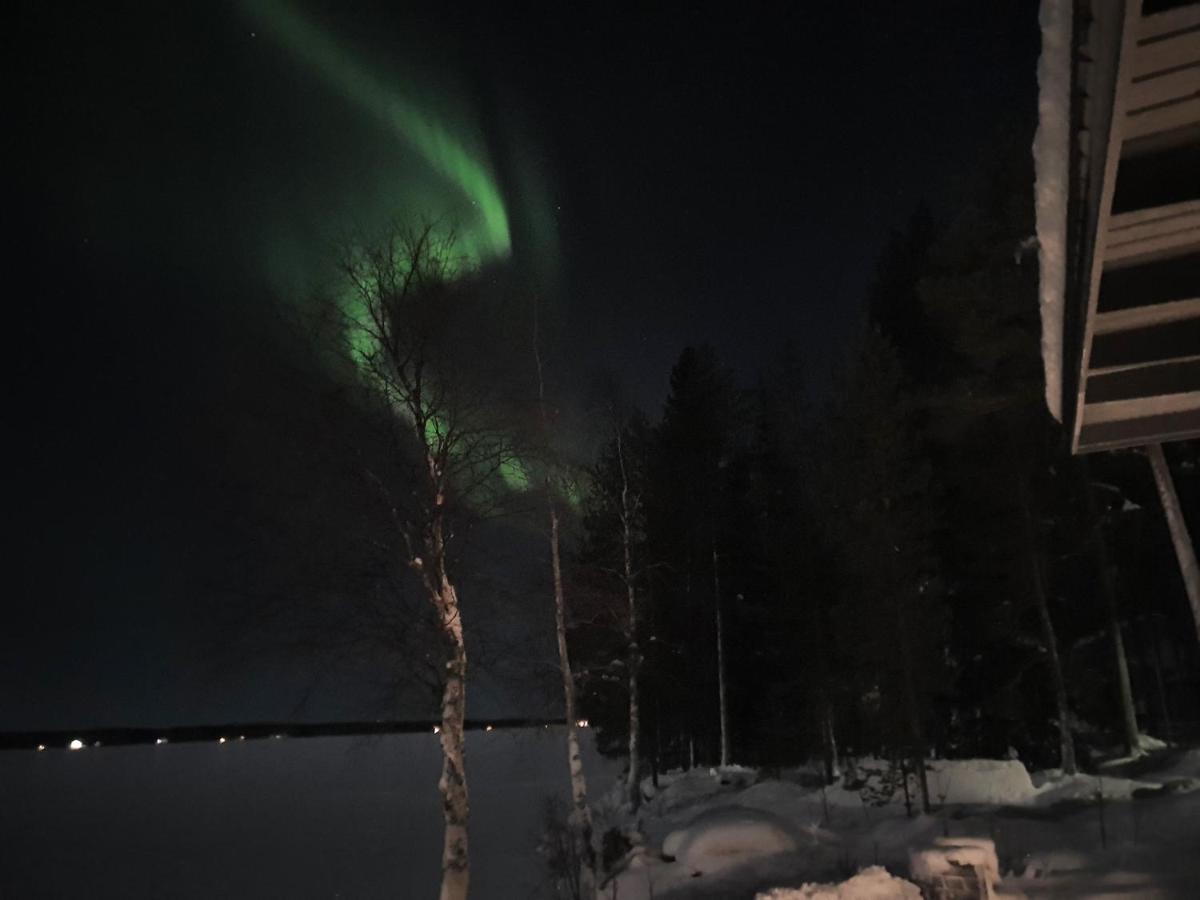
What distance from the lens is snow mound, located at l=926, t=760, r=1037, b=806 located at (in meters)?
18.1

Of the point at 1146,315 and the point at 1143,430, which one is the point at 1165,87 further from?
the point at 1143,430

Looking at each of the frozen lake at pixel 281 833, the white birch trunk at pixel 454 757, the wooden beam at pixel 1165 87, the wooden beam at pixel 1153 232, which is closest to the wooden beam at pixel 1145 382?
the wooden beam at pixel 1153 232

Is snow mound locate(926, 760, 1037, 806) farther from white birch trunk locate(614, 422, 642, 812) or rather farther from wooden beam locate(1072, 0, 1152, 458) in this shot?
wooden beam locate(1072, 0, 1152, 458)

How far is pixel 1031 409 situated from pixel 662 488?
12.2m

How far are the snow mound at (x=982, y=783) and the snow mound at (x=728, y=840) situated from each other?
6.71 m

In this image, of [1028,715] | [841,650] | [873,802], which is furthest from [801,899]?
[1028,715]

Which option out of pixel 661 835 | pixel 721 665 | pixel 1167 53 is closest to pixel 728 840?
pixel 661 835

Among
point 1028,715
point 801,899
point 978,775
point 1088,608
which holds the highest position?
point 1088,608

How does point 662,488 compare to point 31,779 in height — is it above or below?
above

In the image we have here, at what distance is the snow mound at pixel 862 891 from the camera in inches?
330

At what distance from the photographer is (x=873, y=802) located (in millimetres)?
19203

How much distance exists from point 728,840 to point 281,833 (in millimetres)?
18215

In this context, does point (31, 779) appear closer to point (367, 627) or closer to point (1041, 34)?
point (367, 627)

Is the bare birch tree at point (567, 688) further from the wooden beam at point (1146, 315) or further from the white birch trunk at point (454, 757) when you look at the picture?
the wooden beam at point (1146, 315)
